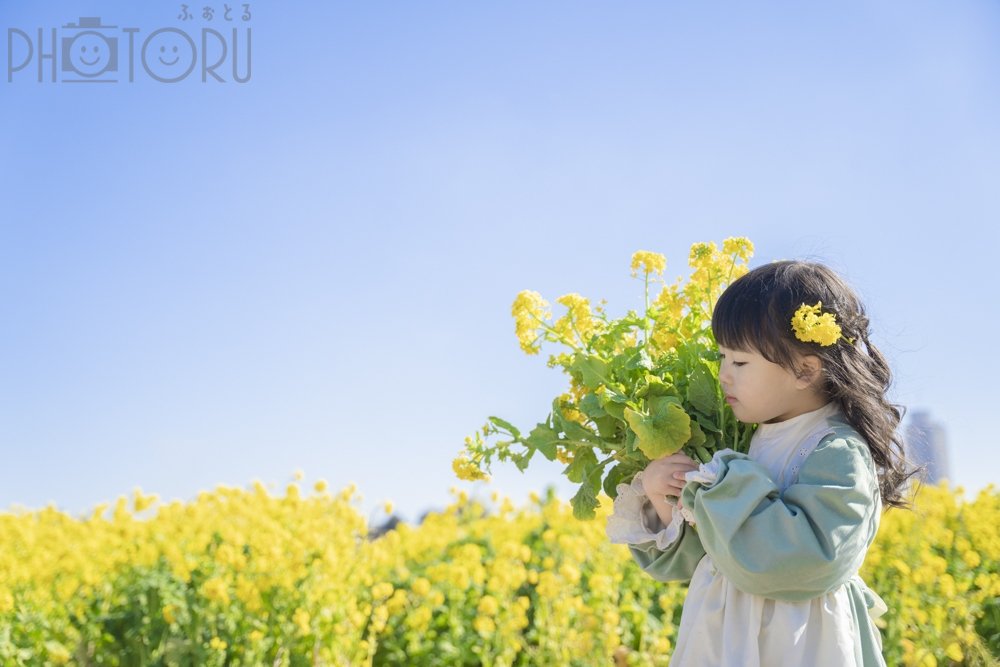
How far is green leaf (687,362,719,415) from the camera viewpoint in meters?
1.81

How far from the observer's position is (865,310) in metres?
1.85

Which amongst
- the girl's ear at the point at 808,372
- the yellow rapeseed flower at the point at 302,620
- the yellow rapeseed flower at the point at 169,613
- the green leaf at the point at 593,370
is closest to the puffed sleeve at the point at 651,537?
the green leaf at the point at 593,370

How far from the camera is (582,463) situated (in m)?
1.92

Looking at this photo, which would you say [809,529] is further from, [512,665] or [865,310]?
[512,665]

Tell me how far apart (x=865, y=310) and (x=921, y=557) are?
235 cm

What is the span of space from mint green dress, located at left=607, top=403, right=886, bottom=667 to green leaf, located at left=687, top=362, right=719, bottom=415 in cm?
11

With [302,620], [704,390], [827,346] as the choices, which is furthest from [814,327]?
[302,620]

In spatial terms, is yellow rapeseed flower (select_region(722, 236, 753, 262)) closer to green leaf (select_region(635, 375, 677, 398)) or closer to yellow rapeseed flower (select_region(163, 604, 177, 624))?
green leaf (select_region(635, 375, 677, 398))

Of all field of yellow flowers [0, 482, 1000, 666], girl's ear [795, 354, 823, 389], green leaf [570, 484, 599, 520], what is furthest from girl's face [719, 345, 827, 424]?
field of yellow flowers [0, 482, 1000, 666]

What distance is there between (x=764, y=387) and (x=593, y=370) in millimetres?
338

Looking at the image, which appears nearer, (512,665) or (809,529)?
(809,529)

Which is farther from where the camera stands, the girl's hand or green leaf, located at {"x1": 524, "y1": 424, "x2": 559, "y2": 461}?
green leaf, located at {"x1": 524, "y1": 424, "x2": 559, "y2": 461}

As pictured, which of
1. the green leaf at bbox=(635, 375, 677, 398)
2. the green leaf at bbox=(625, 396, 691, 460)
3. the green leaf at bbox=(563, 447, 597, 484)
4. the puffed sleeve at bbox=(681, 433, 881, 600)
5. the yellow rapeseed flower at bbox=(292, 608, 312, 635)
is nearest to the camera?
the puffed sleeve at bbox=(681, 433, 881, 600)

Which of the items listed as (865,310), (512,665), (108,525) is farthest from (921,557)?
(108,525)
